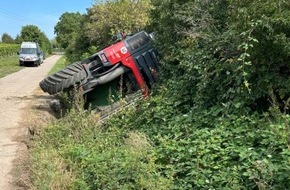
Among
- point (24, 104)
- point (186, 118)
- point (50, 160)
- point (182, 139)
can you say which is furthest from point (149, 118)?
point (24, 104)

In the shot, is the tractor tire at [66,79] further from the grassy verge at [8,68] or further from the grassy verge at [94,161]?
the grassy verge at [8,68]

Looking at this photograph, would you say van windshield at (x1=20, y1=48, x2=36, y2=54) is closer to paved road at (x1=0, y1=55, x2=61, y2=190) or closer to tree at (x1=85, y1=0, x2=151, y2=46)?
tree at (x1=85, y1=0, x2=151, y2=46)

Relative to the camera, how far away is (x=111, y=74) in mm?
9539

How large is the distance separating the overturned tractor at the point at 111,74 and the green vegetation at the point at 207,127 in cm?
121

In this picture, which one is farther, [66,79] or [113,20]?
[113,20]

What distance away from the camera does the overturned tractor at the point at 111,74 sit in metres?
9.54

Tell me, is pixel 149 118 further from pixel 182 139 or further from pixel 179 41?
pixel 179 41

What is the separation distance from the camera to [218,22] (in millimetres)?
8359

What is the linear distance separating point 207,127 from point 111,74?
13.3ft

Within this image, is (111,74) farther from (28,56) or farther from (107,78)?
(28,56)

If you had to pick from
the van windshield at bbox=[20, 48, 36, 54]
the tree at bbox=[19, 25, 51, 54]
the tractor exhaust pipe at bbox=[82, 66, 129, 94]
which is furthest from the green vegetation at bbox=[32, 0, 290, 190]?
the tree at bbox=[19, 25, 51, 54]

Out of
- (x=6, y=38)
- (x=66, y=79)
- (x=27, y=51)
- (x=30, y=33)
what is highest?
(x=6, y=38)

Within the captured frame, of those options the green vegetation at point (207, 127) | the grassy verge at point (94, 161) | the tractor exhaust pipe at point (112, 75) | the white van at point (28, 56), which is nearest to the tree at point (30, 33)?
the white van at point (28, 56)

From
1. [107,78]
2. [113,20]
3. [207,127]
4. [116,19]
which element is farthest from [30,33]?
[207,127]
